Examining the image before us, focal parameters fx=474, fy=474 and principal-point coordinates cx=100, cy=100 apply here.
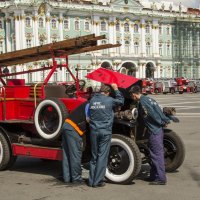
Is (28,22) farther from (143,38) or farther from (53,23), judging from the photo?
(143,38)

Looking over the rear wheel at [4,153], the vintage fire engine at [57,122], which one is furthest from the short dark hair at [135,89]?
the rear wheel at [4,153]

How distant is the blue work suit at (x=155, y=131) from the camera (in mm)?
7346

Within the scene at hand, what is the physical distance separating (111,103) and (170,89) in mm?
49457

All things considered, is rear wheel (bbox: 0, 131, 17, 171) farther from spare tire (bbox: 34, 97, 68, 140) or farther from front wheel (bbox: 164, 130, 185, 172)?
front wheel (bbox: 164, 130, 185, 172)

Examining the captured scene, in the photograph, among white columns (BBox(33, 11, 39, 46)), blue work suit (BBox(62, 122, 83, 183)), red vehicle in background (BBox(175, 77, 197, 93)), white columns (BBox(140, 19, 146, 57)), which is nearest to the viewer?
blue work suit (BBox(62, 122, 83, 183))

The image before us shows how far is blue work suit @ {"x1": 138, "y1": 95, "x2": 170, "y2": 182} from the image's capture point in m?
7.35

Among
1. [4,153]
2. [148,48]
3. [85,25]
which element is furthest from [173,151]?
[148,48]

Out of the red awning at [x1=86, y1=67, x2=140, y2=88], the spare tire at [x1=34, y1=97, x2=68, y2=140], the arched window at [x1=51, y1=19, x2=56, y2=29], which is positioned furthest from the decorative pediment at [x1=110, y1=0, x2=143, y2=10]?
the red awning at [x1=86, y1=67, x2=140, y2=88]

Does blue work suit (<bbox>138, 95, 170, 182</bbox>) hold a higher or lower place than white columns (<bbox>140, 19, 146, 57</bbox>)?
lower

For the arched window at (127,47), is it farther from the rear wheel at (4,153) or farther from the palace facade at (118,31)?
the rear wheel at (4,153)

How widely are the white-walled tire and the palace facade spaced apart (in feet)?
206

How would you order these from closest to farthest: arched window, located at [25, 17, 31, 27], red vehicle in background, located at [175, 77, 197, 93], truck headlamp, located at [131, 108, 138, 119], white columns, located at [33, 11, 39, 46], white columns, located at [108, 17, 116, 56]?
1. truck headlamp, located at [131, 108, 138, 119]
2. red vehicle in background, located at [175, 77, 197, 93]
3. arched window, located at [25, 17, 31, 27]
4. white columns, located at [33, 11, 39, 46]
5. white columns, located at [108, 17, 116, 56]

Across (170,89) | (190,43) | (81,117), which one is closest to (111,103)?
(81,117)

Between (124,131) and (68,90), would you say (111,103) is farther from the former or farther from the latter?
(68,90)
